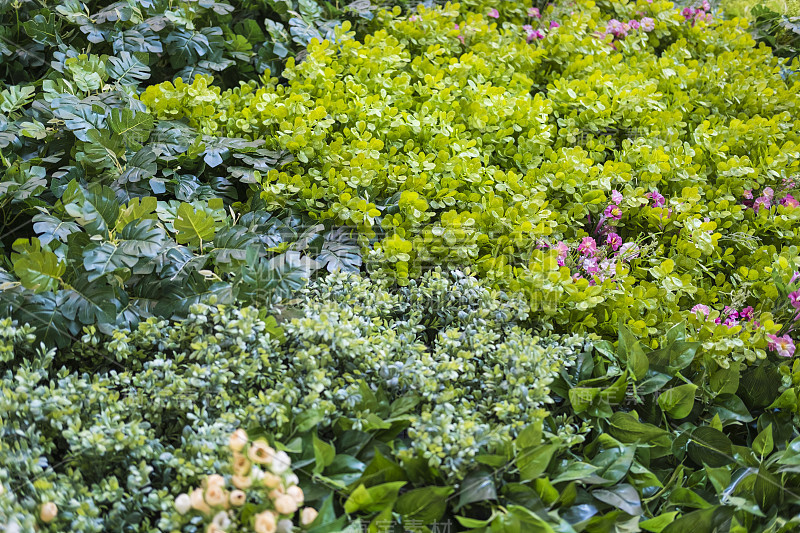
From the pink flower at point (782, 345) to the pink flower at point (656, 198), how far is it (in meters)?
0.60

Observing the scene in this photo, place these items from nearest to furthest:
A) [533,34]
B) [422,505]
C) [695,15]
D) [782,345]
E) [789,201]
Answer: [422,505] → [782,345] → [789,201] → [533,34] → [695,15]

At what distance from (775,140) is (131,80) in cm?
267

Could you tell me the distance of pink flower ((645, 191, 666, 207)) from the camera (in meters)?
2.08

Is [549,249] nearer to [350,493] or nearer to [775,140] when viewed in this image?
[350,493]

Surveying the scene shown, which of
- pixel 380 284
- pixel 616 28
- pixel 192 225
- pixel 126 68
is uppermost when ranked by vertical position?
pixel 616 28

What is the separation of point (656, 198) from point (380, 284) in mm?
1103

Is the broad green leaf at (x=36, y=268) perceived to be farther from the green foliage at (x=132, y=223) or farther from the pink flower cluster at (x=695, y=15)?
the pink flower cluster at (x=695, y=15)

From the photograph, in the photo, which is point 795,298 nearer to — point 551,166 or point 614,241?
point 614,241

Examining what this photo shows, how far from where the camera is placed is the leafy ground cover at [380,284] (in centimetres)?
124

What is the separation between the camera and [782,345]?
5.49 ft

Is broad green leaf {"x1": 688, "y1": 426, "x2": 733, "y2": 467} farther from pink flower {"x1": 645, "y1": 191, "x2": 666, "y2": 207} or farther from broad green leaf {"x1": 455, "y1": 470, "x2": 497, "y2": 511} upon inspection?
pink flower {"x1": 645, "y1": 191, "x2": 666, "y2": 207}

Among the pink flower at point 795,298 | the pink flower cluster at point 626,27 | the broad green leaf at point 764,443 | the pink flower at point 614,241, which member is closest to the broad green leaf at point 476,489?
the broad green leaf at point 764,443

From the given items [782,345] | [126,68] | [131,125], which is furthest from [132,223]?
[782,345]

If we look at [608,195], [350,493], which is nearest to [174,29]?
[608,195]
